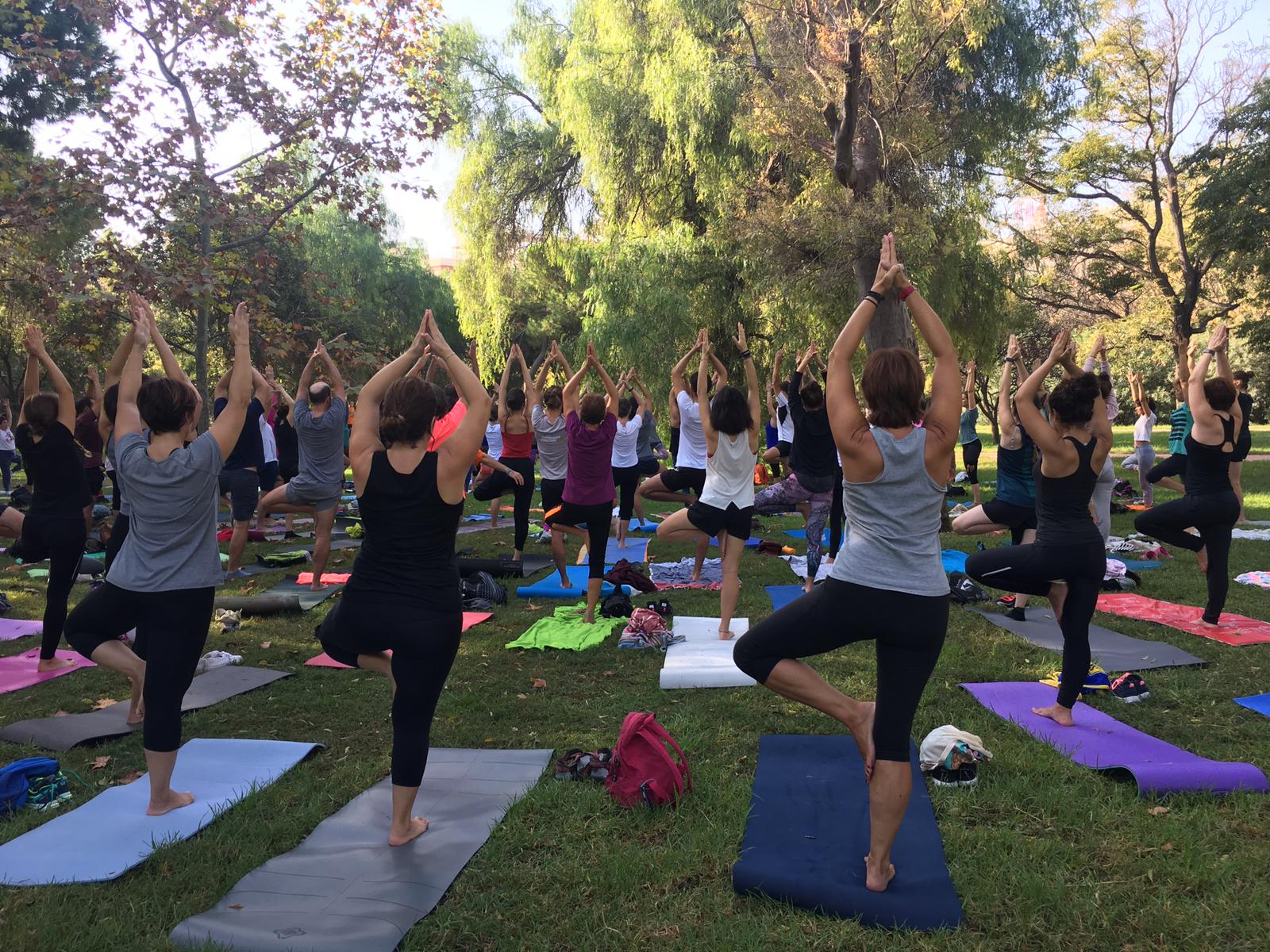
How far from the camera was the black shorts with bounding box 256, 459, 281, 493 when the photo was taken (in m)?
11.6

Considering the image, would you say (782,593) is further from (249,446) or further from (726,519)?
(249,446)

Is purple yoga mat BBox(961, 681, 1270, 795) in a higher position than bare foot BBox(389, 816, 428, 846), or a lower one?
higher

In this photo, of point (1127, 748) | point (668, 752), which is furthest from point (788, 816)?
point (1127, 748)

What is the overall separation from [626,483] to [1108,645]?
19.9 feet

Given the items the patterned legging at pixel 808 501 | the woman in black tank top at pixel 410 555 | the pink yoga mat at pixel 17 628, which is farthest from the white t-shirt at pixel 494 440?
the woman in black tank top at pixel 410 555

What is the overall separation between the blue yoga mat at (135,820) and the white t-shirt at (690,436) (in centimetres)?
594

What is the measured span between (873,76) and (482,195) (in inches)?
444

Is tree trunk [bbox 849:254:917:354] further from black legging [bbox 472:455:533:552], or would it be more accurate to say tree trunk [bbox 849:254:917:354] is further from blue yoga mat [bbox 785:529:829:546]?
black legging [bbox 472:455:533:552]

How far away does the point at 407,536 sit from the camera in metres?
3.49

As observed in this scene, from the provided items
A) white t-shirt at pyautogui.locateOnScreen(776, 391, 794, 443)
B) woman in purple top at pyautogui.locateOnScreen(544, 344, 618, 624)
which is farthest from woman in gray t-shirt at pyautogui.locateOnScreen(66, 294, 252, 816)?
white t-shirt at pyautogui.locateOnScreen(776, 391, 794, 443)

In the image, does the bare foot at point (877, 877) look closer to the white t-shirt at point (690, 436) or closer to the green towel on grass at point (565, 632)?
the green towel on grass at point (565, 632)

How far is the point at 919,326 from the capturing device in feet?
10.6

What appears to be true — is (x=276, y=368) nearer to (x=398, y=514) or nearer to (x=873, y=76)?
(x=873, y=76)

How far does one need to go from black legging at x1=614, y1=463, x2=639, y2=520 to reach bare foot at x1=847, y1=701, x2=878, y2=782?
747cm
